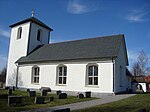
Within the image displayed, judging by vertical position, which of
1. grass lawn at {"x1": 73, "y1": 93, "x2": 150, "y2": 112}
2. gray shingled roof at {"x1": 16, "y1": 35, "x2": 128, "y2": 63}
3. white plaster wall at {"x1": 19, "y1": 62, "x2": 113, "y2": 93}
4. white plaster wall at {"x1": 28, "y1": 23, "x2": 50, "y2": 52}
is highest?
white plaster wall at {"x1": 28, "y1": 23, "x2": 50, "y2": 52}

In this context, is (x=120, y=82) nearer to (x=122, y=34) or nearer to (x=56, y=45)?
(x=122, y=34)

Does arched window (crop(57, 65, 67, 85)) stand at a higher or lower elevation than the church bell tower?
lower

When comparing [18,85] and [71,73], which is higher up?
[71,73]

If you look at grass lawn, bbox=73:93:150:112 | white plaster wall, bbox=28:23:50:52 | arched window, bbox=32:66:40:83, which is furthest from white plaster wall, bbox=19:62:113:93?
grass lawn, bbox=73:93:150:112

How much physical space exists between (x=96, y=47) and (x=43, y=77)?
8.55m

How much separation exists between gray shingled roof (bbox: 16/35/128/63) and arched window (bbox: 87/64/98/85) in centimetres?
126

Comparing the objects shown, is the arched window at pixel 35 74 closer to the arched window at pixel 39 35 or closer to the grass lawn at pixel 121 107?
the arched window at pixel 39 35

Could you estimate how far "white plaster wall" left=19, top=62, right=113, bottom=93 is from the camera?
798 inches

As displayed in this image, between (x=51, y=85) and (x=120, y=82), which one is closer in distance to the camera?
(x=120, y=82)

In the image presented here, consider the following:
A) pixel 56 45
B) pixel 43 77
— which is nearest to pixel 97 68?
pixel 43 77

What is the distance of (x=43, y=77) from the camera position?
25.5 meters

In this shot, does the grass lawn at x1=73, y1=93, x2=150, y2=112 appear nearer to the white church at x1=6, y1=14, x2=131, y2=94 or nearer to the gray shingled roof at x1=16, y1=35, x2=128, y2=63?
the white church at x1=6, y1=14, x2=131, y2=94

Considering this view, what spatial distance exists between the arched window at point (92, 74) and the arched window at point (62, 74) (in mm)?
3514

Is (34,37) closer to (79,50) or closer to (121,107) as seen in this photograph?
(79,50)
